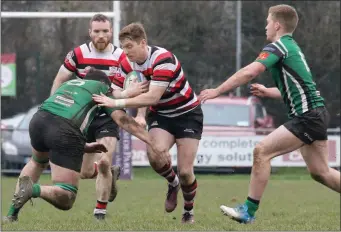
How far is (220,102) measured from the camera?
77.5ft

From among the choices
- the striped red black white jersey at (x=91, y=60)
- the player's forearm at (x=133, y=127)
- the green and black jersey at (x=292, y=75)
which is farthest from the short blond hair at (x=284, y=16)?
the striped red black white jersey at (x=91, y=60)

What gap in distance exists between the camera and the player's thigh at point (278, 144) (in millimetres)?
9945

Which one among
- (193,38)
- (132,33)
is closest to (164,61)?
(132,33)

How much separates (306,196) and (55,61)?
9.98 meters

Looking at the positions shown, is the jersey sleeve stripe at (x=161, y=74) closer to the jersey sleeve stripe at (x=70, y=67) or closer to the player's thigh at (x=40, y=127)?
the player's thigh at (x=40, y=127)

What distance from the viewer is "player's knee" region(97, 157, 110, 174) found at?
11586mm

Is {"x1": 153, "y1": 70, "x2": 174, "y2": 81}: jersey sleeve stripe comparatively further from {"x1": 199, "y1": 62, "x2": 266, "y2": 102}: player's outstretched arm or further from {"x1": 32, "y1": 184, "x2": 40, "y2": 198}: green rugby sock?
{"x1": 32, "y1": 184, "x2": 40, "y2": 198}: green rugby sock

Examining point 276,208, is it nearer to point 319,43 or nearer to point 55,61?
point 55,61

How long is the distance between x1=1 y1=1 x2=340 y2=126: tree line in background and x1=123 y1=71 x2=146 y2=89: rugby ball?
44.5 feet

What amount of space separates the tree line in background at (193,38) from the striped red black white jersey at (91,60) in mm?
12468

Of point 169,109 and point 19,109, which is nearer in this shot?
point 169,109

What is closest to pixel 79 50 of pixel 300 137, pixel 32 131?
pixel 32 131

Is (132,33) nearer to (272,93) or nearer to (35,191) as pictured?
(272,93)

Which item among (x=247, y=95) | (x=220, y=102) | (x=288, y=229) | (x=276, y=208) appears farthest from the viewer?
(x=247, y=95)
